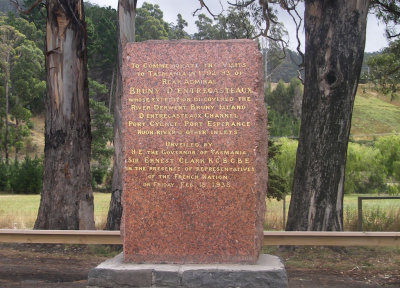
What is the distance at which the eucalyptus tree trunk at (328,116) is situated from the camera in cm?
943

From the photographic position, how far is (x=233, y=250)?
19.7ft

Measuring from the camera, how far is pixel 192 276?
5.71 m

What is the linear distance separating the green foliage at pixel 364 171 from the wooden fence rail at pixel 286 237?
79.3 feet

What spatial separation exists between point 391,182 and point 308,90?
103 feet

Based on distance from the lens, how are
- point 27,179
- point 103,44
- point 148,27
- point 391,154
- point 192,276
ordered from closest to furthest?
point 192,276 → point 27,179 → point 391,154 → point 103,44 → point 148,27

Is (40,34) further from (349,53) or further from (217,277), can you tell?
(217,277)

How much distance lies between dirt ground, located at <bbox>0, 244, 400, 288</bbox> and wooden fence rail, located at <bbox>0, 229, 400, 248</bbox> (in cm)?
Answer: 56

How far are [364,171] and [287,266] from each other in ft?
88.7

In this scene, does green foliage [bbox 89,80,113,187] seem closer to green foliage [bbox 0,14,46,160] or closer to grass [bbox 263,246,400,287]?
green foliage [bbox 0,14,46,160]

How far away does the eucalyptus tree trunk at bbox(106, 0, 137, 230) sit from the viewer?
438 inches

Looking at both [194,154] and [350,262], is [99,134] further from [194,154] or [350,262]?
[194,154]

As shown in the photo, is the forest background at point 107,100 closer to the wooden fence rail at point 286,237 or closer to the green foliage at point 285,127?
the green foliage at point 285,127

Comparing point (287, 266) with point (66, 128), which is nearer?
point (287, 266)

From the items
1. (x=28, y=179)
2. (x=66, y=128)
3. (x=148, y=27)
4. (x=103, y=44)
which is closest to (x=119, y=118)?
(x=66, y=128)
